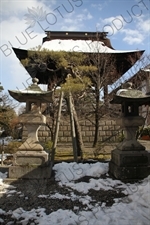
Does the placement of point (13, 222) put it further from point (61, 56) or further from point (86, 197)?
point (61, 56)

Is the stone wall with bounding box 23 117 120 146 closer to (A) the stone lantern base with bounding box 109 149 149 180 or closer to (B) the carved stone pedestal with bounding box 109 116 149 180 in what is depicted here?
(B) the carved stone pedestal with bounding box 109 116 149 180

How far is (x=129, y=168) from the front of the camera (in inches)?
193

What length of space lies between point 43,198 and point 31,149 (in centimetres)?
155

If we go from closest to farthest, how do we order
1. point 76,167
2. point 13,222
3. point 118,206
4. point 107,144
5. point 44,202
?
point 13,222 < point 118,206 < point 44,202 < point 76,167 < point 107,144

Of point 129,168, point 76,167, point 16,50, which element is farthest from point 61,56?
point 129,168

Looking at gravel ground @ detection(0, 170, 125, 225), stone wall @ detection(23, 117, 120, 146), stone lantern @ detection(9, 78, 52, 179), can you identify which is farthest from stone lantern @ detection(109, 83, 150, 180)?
stone wall @ detection(23, 117, 120, 146)

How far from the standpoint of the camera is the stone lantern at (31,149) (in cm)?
496

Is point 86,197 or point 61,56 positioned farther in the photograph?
point 61,56

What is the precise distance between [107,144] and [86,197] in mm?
7363

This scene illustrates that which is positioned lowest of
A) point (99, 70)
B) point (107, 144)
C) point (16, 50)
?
point (107, 144)

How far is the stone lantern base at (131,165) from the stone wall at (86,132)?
6.18 m

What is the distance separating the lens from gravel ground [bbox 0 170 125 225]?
3.45 m

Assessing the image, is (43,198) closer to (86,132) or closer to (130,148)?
(130,148)

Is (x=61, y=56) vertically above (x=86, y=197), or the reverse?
(x=61, y=56)
